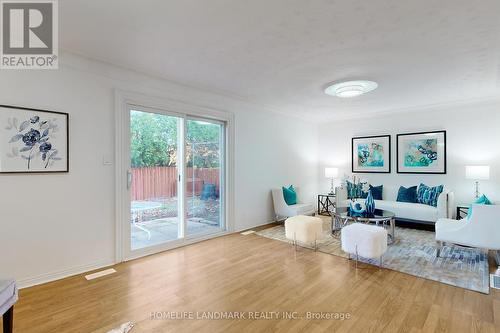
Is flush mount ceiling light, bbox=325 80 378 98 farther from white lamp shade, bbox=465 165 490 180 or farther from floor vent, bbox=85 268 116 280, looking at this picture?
floor vent, bbox=85 268 116 280

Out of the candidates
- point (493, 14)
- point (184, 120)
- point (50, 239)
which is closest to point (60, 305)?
point (50, 239)

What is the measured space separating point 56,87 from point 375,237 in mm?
4060

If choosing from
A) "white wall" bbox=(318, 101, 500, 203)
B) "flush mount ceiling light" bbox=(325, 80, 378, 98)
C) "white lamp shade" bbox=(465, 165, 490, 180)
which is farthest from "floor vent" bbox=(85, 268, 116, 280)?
"white lamp shade" bbox=(465, 165, 490, 180)

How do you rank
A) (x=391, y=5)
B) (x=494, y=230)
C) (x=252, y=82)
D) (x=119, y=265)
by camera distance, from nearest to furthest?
(x=391, y=5)
(x=494, y=230)
(x=119, y=265)
(x=252, y=82)

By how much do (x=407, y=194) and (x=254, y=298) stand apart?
173 inches

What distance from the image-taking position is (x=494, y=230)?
3.03m

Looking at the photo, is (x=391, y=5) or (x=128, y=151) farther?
(x=128, y=151)

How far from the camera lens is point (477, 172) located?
14.9ft

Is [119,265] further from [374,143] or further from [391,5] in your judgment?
[374,143]

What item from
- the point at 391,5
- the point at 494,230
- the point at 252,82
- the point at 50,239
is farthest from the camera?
the point at 252,82

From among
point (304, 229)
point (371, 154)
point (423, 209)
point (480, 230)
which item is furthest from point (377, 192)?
point (304, 229)

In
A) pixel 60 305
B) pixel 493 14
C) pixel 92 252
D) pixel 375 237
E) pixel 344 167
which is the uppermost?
pixel 493 14

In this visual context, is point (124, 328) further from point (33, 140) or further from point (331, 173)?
point (331, 173)

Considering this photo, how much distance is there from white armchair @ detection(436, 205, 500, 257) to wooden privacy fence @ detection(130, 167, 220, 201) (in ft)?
12.0
